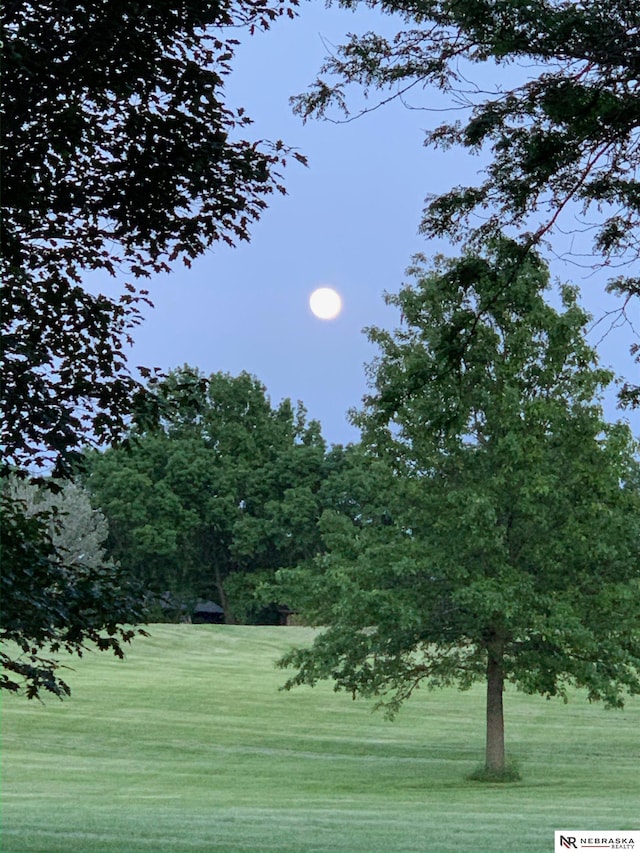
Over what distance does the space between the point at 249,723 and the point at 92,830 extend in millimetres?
22162

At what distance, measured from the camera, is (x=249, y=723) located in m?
36.3

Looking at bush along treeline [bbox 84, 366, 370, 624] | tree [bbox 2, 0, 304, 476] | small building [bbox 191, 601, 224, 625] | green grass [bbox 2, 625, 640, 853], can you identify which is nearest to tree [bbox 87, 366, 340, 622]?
bush along treeline [bbox 84, 366, 370, 624]

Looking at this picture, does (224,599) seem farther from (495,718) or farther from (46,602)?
(46,602)

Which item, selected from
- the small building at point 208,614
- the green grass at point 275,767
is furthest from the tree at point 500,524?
the small building at point 208,614

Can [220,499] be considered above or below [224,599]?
above

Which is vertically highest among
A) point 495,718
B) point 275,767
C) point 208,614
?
point 208,614

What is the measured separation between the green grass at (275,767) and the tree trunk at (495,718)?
34.0 inches

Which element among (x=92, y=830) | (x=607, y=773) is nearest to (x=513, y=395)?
(x=607, y=773)

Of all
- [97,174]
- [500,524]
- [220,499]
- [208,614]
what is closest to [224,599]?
[220,499]

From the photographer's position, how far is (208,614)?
85188 mm

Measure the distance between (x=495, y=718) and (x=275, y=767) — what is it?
603cm

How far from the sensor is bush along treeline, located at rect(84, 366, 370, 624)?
6812 cm

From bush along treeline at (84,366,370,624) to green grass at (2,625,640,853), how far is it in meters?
15.8

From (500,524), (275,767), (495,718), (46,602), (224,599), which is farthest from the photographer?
(224,599)
